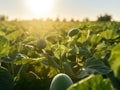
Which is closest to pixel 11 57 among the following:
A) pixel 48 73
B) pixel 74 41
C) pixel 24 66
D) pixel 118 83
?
pixel 24 66

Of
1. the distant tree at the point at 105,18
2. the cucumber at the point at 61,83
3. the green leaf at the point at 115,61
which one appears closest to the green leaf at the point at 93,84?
the green leaf at the point at 115,61

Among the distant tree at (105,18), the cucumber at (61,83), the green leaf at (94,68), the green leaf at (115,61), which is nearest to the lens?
the green leaf at (115,61)

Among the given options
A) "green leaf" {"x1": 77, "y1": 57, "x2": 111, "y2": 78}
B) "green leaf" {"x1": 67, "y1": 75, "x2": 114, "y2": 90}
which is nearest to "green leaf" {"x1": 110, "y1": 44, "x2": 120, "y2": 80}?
"green leaf" {"x1": 67, "y1": 75, "x2": 114, "y2": 90}

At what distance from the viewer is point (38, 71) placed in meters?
1.21

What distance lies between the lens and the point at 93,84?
1.34 ft

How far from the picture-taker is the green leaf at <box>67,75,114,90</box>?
0.40 metres

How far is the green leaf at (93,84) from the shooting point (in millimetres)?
401

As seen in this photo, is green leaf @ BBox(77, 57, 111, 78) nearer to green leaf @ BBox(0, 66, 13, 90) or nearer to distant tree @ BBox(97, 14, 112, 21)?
green leaf @ BBox(0, 66, 13, 90)

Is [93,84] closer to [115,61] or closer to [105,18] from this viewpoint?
[115,61]

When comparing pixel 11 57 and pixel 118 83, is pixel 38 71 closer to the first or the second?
pixel 11 57

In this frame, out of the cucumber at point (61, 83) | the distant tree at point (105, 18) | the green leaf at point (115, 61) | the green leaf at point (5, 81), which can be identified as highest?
the green leaf at point (115, 61)

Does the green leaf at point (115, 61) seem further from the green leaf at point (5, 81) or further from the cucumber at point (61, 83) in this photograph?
the green leaf at point (5, 81)

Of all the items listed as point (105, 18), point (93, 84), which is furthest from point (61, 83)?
point (105, 18)

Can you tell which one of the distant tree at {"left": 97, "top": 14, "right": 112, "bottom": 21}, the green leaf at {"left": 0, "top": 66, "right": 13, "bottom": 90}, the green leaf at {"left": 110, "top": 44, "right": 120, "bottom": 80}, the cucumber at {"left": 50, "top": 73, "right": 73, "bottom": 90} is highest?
the green leaf at {"left": 110, "top": 44, "right": 120, "bottom": 80}
